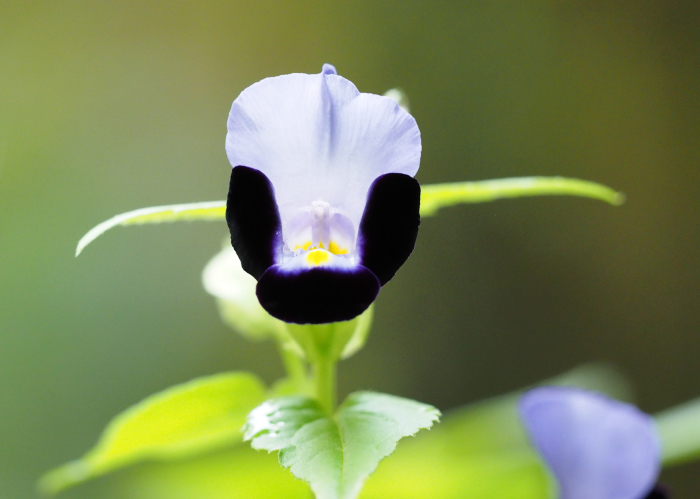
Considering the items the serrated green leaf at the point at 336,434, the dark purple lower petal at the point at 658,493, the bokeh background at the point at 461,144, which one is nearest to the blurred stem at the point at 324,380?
the serrated green leaf at the point at 336,434

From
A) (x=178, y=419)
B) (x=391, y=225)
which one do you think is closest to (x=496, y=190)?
(x=391, y=225)

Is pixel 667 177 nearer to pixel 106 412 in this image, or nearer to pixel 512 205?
pixel 512 205

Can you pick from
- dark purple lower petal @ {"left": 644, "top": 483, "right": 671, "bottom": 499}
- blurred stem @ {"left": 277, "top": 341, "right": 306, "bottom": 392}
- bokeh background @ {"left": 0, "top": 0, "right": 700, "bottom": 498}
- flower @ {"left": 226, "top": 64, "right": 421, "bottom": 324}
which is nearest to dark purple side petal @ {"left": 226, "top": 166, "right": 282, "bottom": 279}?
flower @ {"left": 226, "top": 64, "right": 421, "bottom": 324}

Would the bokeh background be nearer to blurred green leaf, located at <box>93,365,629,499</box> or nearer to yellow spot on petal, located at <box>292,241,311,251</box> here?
blurred green leaf, located at <box>93,365,629,499</box>

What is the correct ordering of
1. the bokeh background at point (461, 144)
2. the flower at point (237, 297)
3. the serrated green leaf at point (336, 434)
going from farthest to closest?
the bokeh background at point (461, 144) → the flower at point (237, 297) → the serrated green leaf at point (336, 434)

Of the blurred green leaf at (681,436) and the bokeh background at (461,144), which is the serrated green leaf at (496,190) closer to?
the blurred green leaf at (681,436)

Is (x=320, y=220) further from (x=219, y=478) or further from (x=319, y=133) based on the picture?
(x=219, y=478)
